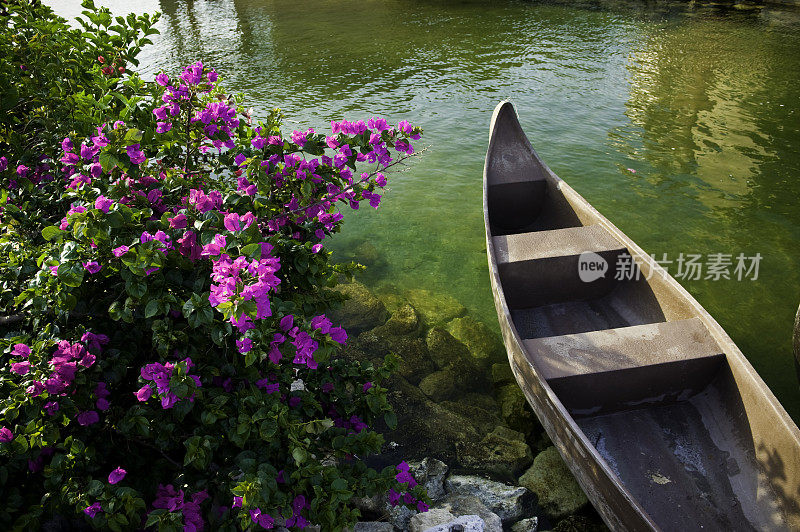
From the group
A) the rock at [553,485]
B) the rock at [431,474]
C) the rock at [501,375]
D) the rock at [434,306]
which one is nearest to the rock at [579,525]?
the rock at [553,485]

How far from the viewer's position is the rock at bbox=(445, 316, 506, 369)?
5.64 meters

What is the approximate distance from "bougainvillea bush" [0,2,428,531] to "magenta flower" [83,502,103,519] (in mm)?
19

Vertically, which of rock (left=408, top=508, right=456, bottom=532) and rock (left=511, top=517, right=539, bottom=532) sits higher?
rock (left=408, top=508, right=456, bottom=532)

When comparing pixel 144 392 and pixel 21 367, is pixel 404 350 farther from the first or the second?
pixel 21 367

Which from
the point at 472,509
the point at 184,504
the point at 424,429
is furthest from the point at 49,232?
the point at 424,429

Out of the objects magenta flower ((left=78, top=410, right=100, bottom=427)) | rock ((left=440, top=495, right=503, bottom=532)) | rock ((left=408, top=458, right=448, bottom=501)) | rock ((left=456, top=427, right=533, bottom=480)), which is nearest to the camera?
magenta flower ((left=78, top=410, right=100, bottom=427))

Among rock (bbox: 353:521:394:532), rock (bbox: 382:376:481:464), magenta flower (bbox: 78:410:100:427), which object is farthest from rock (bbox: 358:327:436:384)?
magenta flower (bbox: 78:410:100:427)

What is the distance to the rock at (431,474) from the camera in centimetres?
411

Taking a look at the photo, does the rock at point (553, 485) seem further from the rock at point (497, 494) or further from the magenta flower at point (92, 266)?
the magenta flower at point (92, 266)

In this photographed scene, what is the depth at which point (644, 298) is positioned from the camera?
17.4ft

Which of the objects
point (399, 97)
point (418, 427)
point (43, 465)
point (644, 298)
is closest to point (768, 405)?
point (644, 298)

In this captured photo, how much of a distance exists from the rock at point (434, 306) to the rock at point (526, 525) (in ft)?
8.88

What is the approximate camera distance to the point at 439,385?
5297 millimetres

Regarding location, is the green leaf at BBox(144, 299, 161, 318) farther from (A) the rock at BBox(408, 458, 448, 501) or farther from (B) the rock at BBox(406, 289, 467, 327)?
(B) the rock at BBox(406, 289, 467, 327)
